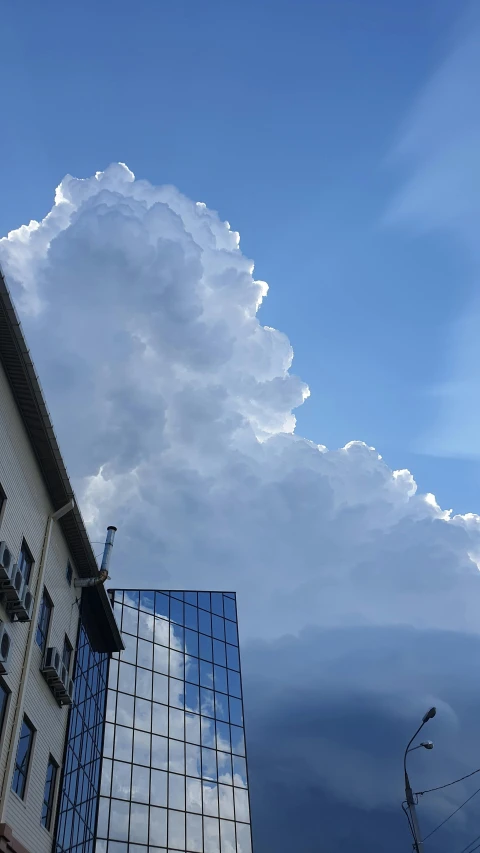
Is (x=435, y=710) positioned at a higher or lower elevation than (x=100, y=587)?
lower

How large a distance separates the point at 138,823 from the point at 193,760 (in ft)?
22.6

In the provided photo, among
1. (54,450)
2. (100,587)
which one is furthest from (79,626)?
(54,450)

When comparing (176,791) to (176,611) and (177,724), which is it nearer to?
(177,724)

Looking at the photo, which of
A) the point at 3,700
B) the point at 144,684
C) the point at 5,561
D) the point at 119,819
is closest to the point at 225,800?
the point at 119,819

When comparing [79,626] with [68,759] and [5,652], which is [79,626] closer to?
[68,759]

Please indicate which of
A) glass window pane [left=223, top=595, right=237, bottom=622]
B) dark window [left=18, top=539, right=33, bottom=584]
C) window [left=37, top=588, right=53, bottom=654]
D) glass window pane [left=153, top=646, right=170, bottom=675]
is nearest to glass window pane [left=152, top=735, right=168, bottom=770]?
glass window pane [left=153, top=646, right=170, bottom=675]

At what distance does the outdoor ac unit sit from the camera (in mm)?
20672

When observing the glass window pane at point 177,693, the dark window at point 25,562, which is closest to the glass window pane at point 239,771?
the glass window pane at point 177,693

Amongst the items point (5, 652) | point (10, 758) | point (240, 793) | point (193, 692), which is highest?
point (193, 692)

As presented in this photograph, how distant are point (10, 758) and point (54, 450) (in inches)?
400

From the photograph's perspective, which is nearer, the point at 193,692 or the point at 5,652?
the point at 5,652

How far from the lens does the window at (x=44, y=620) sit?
26.1 meters

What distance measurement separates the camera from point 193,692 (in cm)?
5519

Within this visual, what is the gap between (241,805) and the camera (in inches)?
2085
